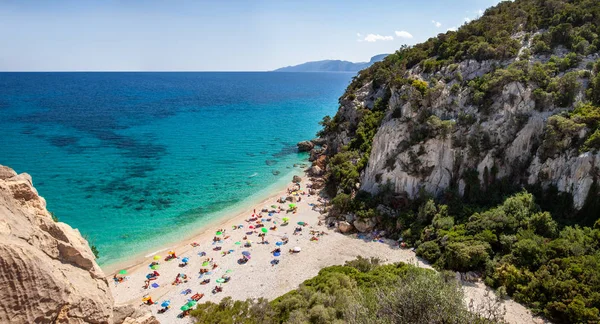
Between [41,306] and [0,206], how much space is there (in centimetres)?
265

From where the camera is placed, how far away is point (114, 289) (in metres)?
24.7

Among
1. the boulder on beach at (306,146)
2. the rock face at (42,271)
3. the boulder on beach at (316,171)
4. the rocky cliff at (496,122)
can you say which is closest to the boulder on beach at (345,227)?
the rocky cliff at (496,122)

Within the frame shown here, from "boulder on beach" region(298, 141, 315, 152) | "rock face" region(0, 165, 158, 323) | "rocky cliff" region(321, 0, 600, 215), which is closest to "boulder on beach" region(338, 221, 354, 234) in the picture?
"rocky cliff" region(321, 0, 600, 215)

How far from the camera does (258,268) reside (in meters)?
26.7

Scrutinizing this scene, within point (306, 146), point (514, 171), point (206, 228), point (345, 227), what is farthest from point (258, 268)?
point (306, 146)

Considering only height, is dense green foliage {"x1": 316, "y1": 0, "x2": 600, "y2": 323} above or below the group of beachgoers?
above

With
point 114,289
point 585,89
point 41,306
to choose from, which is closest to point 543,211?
point 585,89

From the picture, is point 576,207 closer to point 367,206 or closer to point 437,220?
point 437,220

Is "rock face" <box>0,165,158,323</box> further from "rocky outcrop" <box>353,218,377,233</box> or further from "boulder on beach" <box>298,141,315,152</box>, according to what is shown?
"boulder on beach" <box>298,141,315,152</box>

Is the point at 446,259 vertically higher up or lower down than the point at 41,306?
lower down

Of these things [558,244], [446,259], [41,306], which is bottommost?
[446,259]

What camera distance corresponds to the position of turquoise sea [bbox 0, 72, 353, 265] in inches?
1339

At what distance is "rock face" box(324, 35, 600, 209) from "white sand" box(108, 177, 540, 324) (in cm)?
756

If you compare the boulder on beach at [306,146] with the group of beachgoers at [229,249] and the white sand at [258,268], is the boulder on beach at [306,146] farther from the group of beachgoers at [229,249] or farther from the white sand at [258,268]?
the white sand at [258,268]
